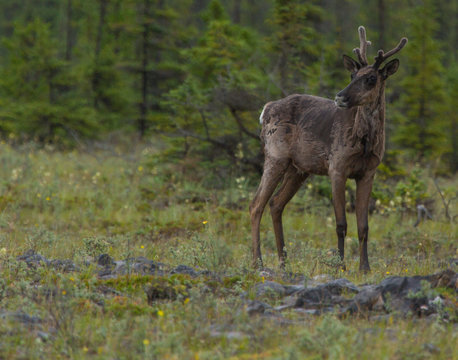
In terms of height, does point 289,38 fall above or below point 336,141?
above

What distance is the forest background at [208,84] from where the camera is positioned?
46.9ft

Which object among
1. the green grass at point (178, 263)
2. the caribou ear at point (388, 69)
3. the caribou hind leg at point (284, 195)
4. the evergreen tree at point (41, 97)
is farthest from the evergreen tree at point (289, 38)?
the evergreen tree at point (41, 97)

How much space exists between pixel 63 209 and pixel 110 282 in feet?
22.7

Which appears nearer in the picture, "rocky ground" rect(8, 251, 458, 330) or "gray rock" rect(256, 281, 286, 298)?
"rocky ground" rect(8, 251, 458, 330)

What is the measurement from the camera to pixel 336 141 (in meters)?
8.14

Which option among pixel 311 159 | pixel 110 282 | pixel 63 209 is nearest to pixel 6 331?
pixel 110 282

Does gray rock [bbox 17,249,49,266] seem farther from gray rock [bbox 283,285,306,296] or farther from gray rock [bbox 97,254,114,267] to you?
gray rock [bbox 283,285,306,296]

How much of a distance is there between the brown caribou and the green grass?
1.98ft

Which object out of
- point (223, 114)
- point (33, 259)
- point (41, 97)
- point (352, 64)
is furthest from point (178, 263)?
point (41, 97)

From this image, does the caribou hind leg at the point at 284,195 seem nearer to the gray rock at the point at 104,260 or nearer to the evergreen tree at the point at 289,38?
the gray rock at the point at 104,260

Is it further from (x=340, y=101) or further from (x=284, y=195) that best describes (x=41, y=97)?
(x=340, y=101)

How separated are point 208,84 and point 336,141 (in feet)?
36.2

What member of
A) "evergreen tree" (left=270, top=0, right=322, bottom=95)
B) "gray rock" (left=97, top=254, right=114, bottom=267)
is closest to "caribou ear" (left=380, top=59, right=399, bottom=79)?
"gray rock" (left=97, top=254, right=114, bottom=267)

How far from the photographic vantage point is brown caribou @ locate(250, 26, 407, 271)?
25.9ft
